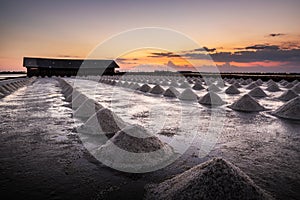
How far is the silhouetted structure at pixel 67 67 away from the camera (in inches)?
1561

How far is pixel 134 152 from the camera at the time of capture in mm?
3164

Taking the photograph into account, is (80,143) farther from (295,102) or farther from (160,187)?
(295,102)

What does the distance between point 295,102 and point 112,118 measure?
5.71m

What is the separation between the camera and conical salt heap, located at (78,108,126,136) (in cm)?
462

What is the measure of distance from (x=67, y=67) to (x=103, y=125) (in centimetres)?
4170

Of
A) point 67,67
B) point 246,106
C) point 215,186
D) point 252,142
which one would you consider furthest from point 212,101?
point 67,67

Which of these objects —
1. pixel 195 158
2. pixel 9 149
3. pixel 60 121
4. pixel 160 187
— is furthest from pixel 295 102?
pixel 9 149

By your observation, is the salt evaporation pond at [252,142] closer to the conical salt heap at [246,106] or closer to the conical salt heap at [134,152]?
the conical salt heap at [134,152]

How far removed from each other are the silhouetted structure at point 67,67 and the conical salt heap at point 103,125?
130ft

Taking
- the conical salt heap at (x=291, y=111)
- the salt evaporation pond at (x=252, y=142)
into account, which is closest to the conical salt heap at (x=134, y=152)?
the salt evaporation pond at (x=252, y=142)

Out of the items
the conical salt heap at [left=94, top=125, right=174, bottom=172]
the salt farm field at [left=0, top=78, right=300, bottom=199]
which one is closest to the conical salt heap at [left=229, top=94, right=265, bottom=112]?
the salt farm field at [left=0, top=78, right=300, bottom=199]

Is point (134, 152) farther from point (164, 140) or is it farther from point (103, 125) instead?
point (103, 125)

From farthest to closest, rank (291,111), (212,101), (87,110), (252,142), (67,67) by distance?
(67,67) → (212,101) → (291,111) → (87,110) → (252,142)

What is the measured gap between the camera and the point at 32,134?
15.4 feet
